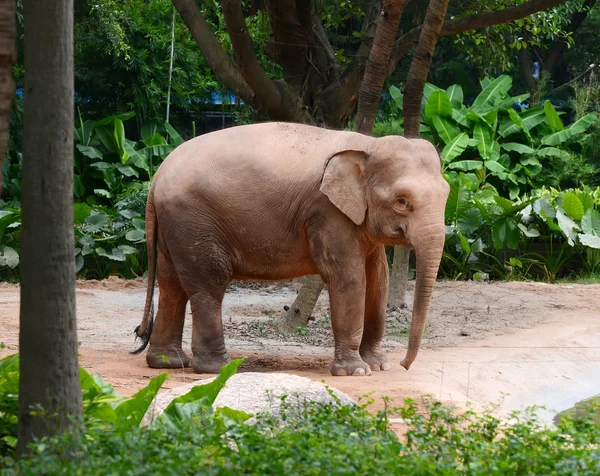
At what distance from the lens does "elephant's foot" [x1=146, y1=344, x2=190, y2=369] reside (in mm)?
8117

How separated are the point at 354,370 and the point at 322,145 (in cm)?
187

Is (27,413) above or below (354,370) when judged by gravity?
above

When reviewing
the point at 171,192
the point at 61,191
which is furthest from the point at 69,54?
the point at 171,192

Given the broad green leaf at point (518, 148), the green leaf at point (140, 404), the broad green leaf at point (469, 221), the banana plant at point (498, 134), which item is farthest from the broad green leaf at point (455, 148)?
the green leaf at point (140, 404)

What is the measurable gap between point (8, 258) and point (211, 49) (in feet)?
17.2

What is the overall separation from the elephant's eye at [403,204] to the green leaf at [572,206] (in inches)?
331

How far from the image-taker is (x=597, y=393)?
8.82 metres

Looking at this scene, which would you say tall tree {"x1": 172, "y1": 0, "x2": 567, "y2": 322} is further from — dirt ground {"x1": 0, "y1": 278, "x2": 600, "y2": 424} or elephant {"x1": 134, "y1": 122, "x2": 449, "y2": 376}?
elephant {"x1": 134, "y1": 122, "x2": 449, "y2": 376}

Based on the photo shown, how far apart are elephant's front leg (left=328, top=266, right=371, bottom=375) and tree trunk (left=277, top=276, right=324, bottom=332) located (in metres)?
2.43

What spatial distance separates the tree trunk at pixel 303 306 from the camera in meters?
10.1

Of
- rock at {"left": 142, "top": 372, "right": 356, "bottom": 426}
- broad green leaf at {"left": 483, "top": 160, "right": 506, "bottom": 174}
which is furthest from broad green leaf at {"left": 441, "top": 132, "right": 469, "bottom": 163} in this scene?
rock at {"left": 142, "top": 372, "right": 356, "bottom": 426}

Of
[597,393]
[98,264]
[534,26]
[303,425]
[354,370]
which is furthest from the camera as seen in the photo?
[98,264]

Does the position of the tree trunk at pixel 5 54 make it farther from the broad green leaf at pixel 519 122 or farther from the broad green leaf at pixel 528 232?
the broad green leaf at pixel 519 122

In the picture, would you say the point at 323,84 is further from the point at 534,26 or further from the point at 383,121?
the point at 383,121
